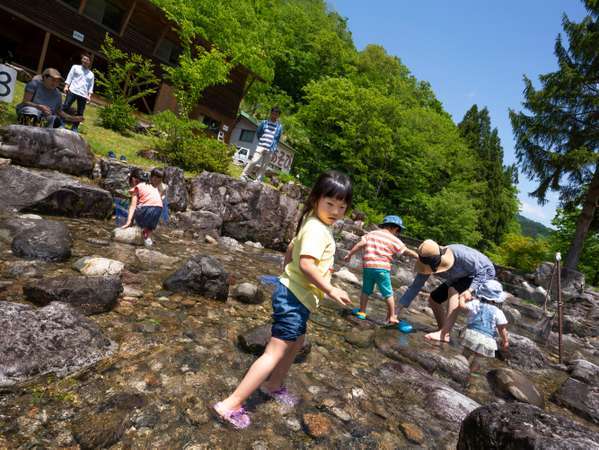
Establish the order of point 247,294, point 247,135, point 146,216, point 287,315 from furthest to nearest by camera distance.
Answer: point 247,135 → point 146,216 → point 247,294 → point 287,315

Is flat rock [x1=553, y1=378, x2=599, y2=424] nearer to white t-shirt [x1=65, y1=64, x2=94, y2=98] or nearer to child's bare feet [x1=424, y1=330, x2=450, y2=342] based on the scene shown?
child's bare feet [x1=424, y1=330, x2=450, y2=342]

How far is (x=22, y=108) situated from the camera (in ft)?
24.1

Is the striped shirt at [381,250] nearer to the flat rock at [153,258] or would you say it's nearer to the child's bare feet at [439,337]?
the child's bare feet at [439,337]

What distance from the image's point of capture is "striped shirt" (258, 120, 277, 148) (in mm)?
9758

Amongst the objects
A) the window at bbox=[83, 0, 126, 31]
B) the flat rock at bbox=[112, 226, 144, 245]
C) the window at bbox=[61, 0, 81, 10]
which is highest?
the window at bbox=[83, 0, 126, 31]

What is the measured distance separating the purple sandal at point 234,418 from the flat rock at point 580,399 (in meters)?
4.07

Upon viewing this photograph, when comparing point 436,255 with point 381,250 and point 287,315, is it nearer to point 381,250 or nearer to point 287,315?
point 381,250

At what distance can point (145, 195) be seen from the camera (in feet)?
18.6

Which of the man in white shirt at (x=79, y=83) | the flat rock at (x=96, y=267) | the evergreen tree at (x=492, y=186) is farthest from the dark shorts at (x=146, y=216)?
the evergreen tree at (x=492, y=186)

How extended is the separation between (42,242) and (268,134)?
702 cm

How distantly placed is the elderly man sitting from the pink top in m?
4.11

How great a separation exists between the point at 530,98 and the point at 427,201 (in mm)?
12143

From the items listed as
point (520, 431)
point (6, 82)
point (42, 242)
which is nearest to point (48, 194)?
point (42, 242)

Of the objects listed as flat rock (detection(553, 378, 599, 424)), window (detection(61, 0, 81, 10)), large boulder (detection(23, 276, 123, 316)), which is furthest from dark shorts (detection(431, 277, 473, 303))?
window (detection(61, 0, 81, 10))
